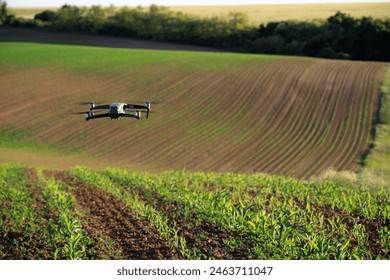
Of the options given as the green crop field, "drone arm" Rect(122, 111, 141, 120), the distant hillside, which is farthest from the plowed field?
"drone arm" Rect(122, 111, 141, 120)

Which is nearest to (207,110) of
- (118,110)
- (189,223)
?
(189,223)

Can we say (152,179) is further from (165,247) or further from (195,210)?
(165,247)

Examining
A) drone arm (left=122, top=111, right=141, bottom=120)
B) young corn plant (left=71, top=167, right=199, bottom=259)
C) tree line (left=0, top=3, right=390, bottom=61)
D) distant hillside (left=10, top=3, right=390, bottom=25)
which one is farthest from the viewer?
tree line (left=0, top=3, right=390, bottom=61)

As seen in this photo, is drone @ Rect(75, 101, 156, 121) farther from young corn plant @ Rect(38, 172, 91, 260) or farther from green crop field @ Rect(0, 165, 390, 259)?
green crop field @ Rect(0, 165, 390, 259)

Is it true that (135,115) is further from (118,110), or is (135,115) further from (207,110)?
Result: (207,110)

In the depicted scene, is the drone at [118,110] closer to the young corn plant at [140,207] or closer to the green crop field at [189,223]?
the green crop field at [189,223]

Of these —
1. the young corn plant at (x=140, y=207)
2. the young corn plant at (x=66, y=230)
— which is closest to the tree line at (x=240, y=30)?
the young corn plant at (x=66, y=230)
